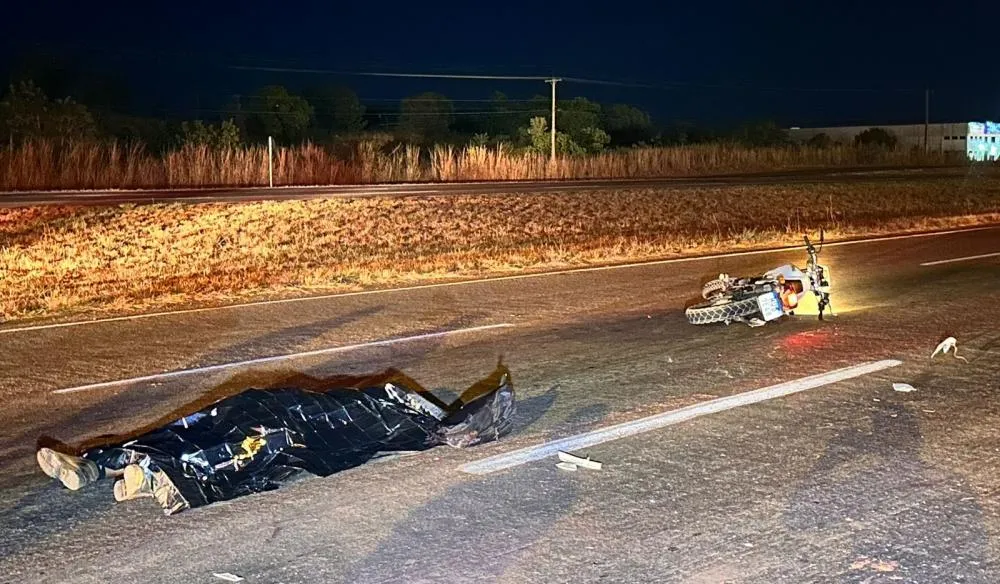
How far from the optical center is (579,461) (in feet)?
20.0

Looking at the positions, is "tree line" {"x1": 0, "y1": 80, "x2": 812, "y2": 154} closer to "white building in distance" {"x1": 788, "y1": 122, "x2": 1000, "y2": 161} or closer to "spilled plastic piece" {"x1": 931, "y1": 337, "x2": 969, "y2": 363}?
"white building in distance" {"x1": 788, "y1": 122, "x2": 1000, "y2": 161}

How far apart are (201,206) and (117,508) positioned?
49.7ft

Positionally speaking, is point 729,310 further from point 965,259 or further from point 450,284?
point 965,259

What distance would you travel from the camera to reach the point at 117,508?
18.0 feet

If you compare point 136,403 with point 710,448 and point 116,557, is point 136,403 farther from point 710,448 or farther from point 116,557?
point 710,448

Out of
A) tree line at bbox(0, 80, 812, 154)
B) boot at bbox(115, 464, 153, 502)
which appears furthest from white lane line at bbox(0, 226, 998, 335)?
tree line at bbox(0, 80, 812, 154)

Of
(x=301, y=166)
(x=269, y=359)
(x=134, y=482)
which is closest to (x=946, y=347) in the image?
(x=269, y=359)

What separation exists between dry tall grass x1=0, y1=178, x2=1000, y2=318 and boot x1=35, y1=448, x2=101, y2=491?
7.04 metres

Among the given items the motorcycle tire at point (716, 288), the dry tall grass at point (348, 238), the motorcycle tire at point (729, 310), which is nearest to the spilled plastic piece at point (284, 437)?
the motorcycle tire at point (729, 310)

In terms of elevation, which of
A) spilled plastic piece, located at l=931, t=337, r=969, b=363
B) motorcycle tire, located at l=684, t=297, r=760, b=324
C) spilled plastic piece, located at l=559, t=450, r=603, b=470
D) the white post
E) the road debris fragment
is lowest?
the road debris fragment

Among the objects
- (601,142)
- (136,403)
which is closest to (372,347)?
(136,403)

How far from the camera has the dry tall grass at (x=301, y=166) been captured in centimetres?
2862

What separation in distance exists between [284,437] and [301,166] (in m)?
27.3

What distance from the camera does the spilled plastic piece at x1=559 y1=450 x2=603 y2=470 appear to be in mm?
6014
